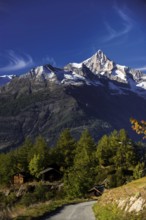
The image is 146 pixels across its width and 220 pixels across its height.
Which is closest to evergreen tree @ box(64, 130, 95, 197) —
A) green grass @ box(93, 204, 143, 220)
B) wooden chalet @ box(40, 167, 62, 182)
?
wooden chalet @ box(40, 167, 62, 182)

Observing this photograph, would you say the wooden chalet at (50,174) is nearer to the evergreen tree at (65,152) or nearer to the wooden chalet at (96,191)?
the evergreen tree at (65,152)

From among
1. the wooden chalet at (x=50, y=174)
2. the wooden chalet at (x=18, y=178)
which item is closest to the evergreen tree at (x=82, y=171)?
the wooden chalet at (x=50, y=174)

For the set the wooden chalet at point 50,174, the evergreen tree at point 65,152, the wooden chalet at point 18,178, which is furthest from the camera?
the evergreen tree at point 65,152

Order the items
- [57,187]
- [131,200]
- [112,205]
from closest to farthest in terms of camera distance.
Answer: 1. [131,200]
2. [112,205]
3. [57,187]

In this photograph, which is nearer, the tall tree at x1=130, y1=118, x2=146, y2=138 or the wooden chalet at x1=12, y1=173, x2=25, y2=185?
the tall tree at x1=130, y1=118, x2=146, y2=138

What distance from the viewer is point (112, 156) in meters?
125

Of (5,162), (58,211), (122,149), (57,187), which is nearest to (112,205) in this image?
(58,211)

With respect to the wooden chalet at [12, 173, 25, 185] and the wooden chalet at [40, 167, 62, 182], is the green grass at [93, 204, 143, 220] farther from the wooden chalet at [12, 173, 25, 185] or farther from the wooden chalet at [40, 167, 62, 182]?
the wooden chalet at [12, 173, 25, 185]

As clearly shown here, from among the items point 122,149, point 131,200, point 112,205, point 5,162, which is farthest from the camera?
point 5,162

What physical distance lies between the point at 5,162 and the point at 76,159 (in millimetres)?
23087

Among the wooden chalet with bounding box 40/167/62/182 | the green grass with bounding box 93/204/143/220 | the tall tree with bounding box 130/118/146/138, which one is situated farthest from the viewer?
the wooden chalet with bounding box 40/167/62/182

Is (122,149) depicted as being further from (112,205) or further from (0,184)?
(112,205)

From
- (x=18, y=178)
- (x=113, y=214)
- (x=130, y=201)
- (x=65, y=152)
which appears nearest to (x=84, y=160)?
(x=65, y=152)

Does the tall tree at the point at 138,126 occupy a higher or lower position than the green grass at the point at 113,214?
higher
